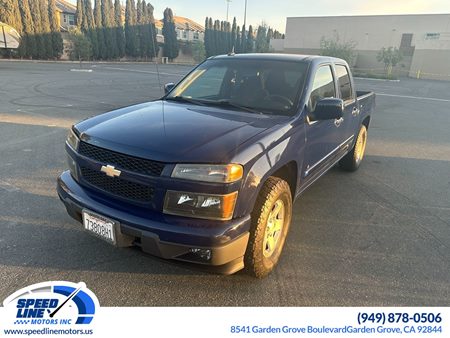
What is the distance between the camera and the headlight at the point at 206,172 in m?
2.12

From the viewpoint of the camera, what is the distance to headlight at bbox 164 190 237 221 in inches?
83.9

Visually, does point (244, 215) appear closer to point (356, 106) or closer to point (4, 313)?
point (4, 313)

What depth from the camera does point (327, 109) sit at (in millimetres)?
3014

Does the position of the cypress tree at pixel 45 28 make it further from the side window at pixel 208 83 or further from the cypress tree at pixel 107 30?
the side window at pixel 208 83

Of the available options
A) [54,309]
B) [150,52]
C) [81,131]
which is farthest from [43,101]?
[150,52]

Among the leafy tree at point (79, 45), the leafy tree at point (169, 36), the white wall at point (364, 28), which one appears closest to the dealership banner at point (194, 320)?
the leafy tree at point (79, 45)

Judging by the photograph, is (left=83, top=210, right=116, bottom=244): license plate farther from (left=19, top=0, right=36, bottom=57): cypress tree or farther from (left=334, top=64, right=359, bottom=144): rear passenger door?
(left=19, top=0, right=36, bottom=57): cypress tree

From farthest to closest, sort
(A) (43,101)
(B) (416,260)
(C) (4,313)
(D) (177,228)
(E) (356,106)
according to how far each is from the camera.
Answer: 1. (A) (43,101)
2. (E) (356,106)
3. (B) (416,260)
4. (C) (4,313)
5. (D) (177,228)

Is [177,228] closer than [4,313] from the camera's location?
Yes

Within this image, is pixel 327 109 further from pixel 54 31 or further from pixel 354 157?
pixel 54 31

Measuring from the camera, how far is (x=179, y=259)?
220cm

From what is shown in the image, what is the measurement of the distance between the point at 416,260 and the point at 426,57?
1979 inches

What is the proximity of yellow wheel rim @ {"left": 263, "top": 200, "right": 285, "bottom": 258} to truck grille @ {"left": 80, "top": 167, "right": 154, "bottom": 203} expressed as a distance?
38.1 inches

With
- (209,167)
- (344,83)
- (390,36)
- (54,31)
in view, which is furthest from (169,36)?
(209,167)
